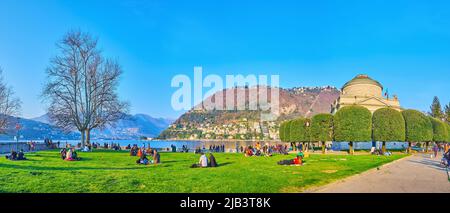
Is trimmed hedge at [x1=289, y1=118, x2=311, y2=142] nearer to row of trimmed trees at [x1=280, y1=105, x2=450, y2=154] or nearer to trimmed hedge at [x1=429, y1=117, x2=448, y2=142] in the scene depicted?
row of trimmed trees at [x1=280, y1=105, x2=450, y2=154]

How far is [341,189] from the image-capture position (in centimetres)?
1216

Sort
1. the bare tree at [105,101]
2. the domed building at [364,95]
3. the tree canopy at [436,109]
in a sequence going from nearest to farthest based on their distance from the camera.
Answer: the bare tree at [105,101]
the domed building at [364,95]
the tree canopy at [436,109]

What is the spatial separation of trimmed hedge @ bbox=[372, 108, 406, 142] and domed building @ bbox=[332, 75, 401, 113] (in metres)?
29.3

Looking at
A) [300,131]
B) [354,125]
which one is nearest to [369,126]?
[354,125]

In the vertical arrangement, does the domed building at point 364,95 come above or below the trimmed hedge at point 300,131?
above

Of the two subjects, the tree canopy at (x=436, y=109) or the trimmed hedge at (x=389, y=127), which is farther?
the tree canopy at (x=436, y=109)

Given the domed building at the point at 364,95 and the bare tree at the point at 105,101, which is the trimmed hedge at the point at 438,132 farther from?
the bare tree at the point at 105,101

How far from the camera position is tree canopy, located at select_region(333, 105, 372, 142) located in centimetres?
4412

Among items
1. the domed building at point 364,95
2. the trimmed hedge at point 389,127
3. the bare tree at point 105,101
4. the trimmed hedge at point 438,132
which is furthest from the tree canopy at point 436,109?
the bare tree at point 105,101

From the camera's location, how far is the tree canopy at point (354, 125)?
145ft

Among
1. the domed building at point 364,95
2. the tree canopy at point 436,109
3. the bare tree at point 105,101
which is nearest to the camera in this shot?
the bare tree at point 105,101

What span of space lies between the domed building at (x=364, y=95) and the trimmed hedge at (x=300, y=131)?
26944 millimetres

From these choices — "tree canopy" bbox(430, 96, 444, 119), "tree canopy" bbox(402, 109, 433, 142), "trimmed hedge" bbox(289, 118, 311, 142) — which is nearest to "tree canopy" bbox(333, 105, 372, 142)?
"trimmed hedge" bbox(289, 118, 311, 142)
